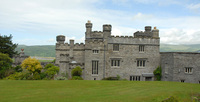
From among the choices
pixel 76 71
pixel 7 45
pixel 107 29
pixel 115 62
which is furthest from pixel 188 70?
pixel 7 45

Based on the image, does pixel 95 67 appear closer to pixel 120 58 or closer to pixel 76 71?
pixel 76 71

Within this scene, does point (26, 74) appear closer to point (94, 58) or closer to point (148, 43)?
point (94, 58)

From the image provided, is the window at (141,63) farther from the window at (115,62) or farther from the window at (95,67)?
the window at (95,67)

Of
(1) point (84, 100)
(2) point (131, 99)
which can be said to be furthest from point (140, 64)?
(1) point (84, 100)

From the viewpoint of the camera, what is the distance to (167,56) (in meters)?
29.5

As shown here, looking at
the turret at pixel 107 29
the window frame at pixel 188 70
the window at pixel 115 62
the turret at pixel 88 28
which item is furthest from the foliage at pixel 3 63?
the window frame at pixel 188 70

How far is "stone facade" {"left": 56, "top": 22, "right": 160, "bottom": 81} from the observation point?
30.0m

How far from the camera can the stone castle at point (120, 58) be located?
28.5 meters

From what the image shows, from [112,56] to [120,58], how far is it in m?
1.65

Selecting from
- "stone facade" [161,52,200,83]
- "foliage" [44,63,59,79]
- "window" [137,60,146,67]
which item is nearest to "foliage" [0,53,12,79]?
"foliage" [44,63,59,79]

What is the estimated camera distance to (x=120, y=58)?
31047mm

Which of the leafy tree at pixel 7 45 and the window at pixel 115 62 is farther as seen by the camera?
the leafy tree at pixel 7 45

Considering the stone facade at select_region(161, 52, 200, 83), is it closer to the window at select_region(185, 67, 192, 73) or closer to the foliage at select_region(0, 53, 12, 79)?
the window at select_region(185, 67, 192, 73)

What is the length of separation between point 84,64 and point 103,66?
3.62 meters
